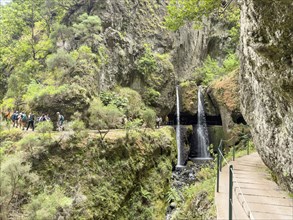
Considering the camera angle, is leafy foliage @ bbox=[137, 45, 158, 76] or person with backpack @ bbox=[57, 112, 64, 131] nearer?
person with backpack @ bbox=[57, 112, 64, 131]

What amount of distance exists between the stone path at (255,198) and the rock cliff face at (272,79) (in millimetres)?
584

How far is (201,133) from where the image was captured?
27.2 meters

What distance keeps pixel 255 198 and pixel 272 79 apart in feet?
10.5

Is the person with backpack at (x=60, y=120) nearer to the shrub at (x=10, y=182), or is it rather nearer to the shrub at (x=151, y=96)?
the shrub at (x=10, y=182)

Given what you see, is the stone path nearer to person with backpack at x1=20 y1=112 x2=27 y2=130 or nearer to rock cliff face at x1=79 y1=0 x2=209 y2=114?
person with backpack at x1=20 y1=112 x2=27 y2=130

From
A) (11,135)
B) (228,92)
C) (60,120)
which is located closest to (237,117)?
(228,92)

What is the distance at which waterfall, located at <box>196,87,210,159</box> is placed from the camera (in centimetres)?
2615

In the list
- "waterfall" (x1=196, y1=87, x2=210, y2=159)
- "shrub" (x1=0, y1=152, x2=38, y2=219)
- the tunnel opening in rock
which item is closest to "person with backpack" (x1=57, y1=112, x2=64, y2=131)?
"shrub" (x1=0, y1=152, x2=38, y2=219)

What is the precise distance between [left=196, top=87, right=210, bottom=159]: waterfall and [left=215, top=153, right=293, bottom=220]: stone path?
53.4ft

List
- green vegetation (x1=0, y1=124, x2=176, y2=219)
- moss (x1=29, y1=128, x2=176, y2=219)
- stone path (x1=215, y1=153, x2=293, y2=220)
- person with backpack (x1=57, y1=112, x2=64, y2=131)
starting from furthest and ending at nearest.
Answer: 1. person with backpack (x1=57, y1=112, x2=64, y2=131)
2. moss (x1=29, y1=128, x2=176, y2=219)
3. green vegetation (x1=0, y1=124, x2=176, y2=219)
4. stone path (x1=215, y1=153, x2=293, y2=220)

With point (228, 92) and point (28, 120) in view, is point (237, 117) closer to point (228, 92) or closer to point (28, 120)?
point (228, 92)

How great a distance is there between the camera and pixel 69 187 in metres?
11.5

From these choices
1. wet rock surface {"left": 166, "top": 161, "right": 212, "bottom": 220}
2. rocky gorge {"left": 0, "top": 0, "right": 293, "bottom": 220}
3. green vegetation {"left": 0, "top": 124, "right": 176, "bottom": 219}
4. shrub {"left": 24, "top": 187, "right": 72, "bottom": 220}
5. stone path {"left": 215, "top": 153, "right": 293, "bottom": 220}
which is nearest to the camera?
stone path {"left": 215, "top": 153, "right": 293, "bottom": 220}

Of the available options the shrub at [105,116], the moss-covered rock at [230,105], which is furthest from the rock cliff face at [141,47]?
the moss-covered rock at [230,105]
